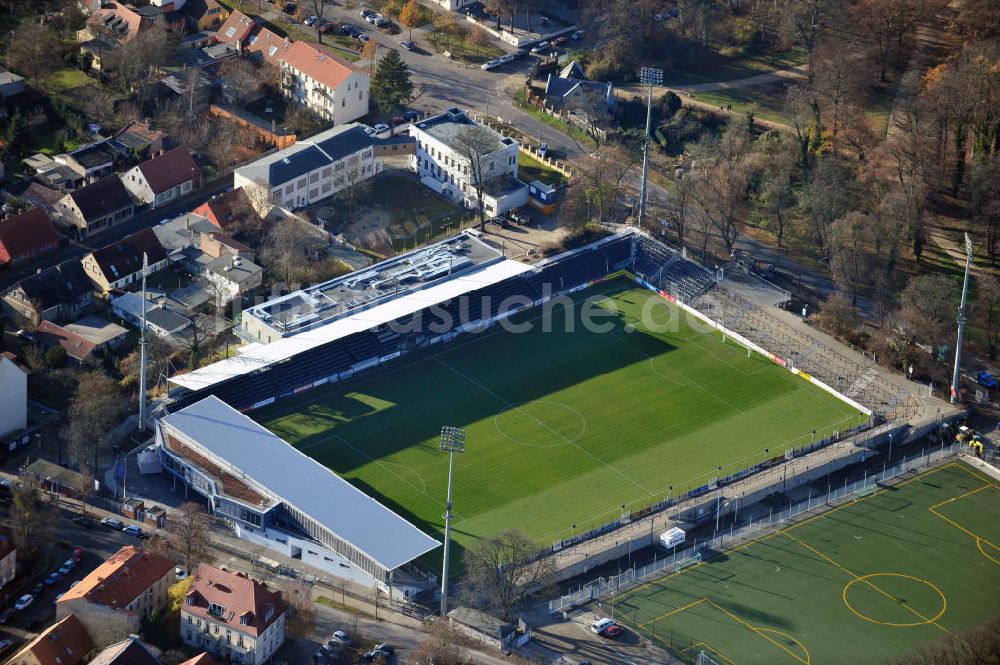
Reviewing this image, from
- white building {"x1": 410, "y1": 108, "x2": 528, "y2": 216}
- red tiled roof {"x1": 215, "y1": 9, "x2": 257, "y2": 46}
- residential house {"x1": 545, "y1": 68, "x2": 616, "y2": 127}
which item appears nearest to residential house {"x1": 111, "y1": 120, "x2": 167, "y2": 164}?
red tiled roof {"x1": 215, "y1": 9, "x2": 257, "y2": 46}

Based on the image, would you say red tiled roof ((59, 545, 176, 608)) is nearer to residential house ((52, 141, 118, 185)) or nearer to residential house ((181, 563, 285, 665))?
residential house ((181, 563, 285, 665))

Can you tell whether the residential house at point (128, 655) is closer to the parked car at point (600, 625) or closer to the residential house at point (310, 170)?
the parked car at point (600, 625)

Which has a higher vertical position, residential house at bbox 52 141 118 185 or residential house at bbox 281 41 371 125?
residential house at bbox 281 41 371 125

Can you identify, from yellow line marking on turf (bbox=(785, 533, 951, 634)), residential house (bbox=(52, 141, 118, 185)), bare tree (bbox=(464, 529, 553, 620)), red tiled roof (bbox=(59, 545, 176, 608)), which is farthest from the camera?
residential house (bbox=(52, 141, 118, 185))

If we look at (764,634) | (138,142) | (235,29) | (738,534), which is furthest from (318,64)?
(764,634)

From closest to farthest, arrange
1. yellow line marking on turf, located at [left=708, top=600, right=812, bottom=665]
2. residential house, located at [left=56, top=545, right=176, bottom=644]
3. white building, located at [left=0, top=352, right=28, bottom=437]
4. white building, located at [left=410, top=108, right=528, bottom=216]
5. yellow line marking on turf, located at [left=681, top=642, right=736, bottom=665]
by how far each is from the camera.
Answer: residential house, located at [left=56, top=545, right=176, bottom=644] < yellow line marking on turf, located at [left=681, top=642, right=736, bottom=665] < yellow line marking on turf, located at [left=708, top=600, right=812, bottom=665] < white building, located at [left=0, top=352, right=28, bottom=437] < white building, located at [left=410, top=108, right=528, bottom=216]

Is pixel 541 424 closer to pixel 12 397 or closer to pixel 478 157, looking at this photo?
pixel 478 157

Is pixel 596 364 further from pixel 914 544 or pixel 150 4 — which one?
pixel 150 4
